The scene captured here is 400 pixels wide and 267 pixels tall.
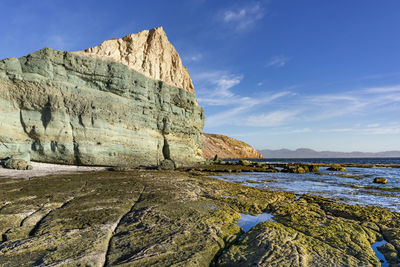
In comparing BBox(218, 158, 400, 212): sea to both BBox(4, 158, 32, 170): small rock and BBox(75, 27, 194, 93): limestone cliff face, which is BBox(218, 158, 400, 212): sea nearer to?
BBox(4, 158, 32, 170): small rock

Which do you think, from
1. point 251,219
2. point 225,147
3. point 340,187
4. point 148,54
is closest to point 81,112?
point 148,54

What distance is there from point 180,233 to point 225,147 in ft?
340

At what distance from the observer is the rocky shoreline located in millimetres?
3152

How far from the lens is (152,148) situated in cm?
2453

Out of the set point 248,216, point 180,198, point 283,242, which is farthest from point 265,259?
point 180,198

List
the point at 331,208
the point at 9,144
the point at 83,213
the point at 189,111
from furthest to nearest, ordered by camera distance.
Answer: the point at 189,111 → the point at 9,144 → the point at 331,208 → the point at 83,213

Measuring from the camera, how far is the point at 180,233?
402 centimetres

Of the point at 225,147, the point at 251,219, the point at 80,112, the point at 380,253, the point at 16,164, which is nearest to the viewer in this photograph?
the point at 380,253

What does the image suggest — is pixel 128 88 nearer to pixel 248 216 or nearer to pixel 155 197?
pixel 155 197

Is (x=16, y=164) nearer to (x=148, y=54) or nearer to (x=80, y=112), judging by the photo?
(x=80, y=112)

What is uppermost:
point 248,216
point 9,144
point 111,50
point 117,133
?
point 111,50

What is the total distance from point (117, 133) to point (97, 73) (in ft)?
21.5

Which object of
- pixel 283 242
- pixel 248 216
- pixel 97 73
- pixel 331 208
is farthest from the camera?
pixel 97 73

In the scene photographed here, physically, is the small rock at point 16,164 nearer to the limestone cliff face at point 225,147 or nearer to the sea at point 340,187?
the sea at point 340,187
